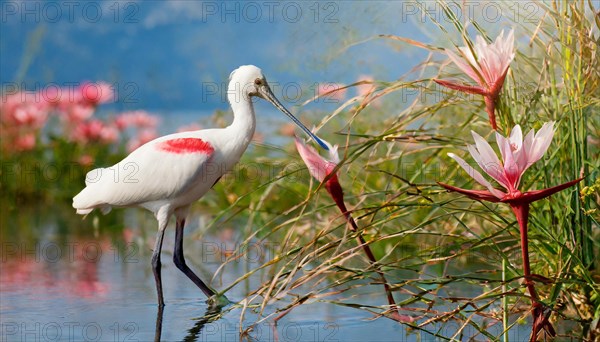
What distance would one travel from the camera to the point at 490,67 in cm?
301

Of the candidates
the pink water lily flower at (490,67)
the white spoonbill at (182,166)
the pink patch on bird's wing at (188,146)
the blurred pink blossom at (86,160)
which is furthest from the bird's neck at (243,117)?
the blurred pink blossom at (86,160)

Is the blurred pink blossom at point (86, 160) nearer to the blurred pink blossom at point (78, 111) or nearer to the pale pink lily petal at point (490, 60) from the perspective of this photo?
the blurred pink blossom at point (78, 111)

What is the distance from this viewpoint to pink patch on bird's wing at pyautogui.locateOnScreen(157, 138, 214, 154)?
14.3 feet

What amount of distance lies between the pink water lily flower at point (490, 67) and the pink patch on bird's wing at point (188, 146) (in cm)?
156

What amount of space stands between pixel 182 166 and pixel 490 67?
5.80 ft

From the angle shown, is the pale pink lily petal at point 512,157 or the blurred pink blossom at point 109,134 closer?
the pale pink lily petal at point 512,157

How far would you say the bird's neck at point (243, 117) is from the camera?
445 centimetres

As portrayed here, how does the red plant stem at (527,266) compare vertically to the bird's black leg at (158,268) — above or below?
above

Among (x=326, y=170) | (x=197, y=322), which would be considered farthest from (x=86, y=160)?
(x=326, y=170)

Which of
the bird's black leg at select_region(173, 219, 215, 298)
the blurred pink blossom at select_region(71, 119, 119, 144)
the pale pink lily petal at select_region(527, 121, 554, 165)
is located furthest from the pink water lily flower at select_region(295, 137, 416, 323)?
the blurred pink blossom at select_region(71, 119, 119, 144)

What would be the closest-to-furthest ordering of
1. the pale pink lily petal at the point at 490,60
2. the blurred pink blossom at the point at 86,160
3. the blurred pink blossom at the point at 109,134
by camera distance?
the pale pink lily petal at the point at 490,60
the blurred pink blossom at the point at 86,160
the blurred pink blossom at the point at 109,134

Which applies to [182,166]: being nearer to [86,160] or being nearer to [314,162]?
[314,162]

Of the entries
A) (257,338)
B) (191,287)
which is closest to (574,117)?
(257,338)

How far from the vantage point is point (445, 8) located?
3.31 m
